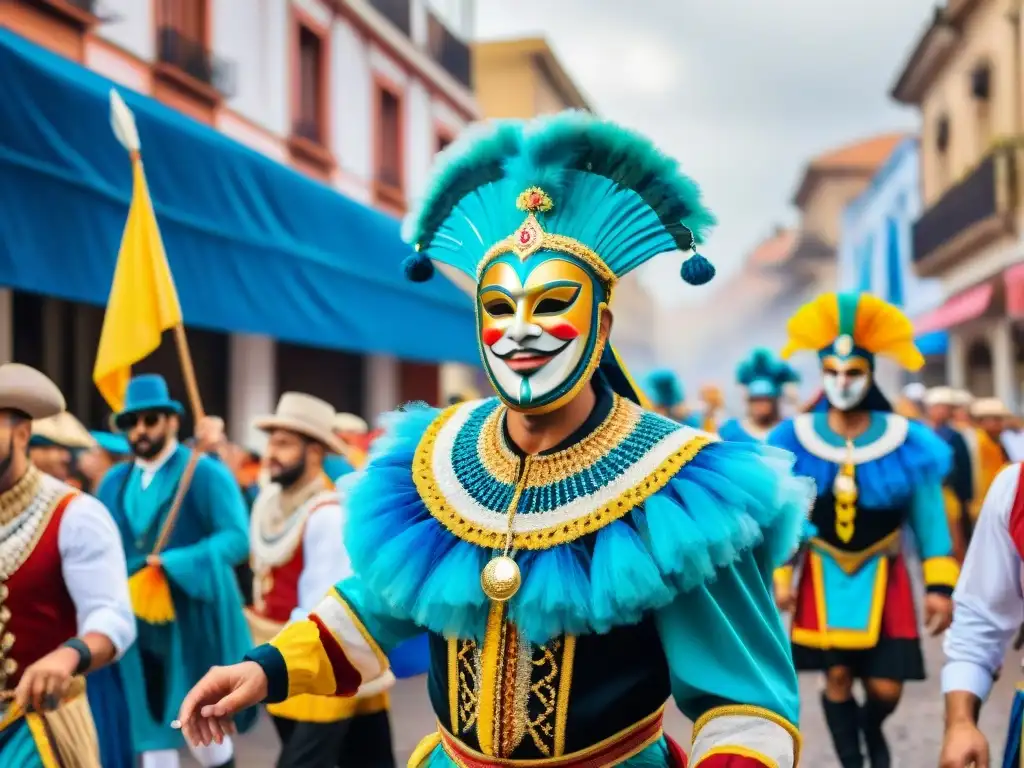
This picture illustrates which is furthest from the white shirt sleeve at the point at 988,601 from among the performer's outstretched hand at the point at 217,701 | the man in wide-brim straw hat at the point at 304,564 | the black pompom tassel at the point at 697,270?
the man in wide-brim straw hat at the point at 304,564

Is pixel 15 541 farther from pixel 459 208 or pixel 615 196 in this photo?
pixel 615 196

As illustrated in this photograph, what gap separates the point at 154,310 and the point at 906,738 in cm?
454

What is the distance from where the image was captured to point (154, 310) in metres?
5.41

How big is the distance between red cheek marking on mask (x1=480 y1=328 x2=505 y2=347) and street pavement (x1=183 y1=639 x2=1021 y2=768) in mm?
4083

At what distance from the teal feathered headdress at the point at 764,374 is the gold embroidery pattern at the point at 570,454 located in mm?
6529

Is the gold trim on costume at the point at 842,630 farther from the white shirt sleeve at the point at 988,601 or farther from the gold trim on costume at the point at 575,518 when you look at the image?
the gold trim on costume at the point at 575,518

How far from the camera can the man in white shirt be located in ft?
9.04

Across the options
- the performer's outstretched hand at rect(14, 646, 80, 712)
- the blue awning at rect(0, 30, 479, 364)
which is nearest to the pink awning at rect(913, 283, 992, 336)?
the blue awning at rect(0, 30, 479, 364)

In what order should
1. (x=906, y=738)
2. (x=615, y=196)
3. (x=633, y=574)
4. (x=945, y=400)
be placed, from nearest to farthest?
1. (x=633, y=574)
2. (x=615, y=196)
3. (x=906, y=738)
4. (x=945, y=400)

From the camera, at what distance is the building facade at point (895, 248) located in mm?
27078

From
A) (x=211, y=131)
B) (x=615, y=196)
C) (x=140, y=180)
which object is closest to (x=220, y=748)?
(x=140, y=180)

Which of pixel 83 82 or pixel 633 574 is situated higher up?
pixel 83 82

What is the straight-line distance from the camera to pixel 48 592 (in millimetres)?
3443

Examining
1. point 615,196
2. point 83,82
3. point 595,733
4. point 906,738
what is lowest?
point 906,738
